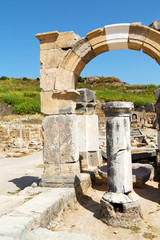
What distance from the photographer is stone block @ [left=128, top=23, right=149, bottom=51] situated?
439 centimetres

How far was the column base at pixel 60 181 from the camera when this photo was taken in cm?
454

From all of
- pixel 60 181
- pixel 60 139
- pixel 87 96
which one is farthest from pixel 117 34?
pixel 60 181

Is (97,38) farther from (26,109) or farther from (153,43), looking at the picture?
(26,109)

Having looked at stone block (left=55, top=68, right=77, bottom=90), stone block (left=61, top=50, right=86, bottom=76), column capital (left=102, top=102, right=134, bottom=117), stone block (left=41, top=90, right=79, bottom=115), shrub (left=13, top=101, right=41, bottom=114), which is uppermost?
shrub (left=13, top=101, right=41, bottom=114)

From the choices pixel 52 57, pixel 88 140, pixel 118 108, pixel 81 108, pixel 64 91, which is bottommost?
pixel 88 140

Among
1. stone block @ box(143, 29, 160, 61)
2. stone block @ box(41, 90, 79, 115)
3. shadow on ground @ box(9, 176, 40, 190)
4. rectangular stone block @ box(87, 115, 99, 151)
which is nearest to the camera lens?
stone block @ box(143, 29, 160, 61)

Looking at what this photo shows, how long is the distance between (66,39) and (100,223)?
381 cm

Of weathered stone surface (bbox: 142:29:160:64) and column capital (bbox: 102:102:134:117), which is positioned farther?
weathered stone surface (bbox: 142:29:160:64)

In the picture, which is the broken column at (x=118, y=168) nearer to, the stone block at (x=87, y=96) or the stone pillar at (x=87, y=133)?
the stone pillar at (x=87, y=133)

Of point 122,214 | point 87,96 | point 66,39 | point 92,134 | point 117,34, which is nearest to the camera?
point 122,214

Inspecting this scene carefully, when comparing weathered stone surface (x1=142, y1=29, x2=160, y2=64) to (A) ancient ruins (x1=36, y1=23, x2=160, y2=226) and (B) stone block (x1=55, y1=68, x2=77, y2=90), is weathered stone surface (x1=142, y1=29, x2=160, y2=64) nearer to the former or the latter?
(A) ancient ruins (x1=36, y1=23, x2=160, y2=226)

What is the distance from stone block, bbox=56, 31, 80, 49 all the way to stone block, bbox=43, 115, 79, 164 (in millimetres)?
1597

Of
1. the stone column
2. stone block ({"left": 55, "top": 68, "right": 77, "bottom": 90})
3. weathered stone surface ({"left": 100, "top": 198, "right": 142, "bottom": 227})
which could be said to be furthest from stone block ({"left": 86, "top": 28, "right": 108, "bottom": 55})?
weathered stone surface ({"left": 100, "top": 198, "right": 142, "bottom": 227})

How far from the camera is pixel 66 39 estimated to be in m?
4.83
